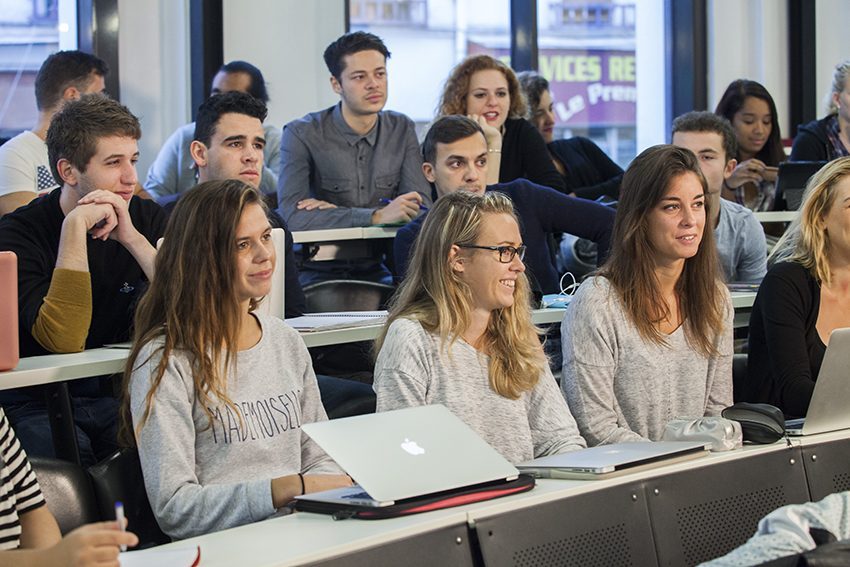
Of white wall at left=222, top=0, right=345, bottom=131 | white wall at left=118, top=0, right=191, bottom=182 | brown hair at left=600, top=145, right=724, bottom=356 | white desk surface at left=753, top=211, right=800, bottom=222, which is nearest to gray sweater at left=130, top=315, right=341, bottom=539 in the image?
brown hair at left=600, top=145, right=724, bottom=356

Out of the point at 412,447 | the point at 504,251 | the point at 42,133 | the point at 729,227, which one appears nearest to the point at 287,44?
the point at 42,133

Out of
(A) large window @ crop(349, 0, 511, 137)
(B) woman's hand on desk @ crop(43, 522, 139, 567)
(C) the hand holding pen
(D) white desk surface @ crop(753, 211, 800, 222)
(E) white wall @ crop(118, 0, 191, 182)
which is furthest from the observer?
(A) large window @ crop(349, 0, 511, 137)

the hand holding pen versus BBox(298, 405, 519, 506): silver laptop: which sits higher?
the hand holding pen

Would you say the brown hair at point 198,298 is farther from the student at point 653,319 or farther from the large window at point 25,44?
the large window at point 25,44

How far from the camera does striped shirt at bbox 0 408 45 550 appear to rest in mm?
1854

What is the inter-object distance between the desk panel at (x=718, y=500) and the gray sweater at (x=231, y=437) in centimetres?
71

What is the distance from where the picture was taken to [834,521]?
65.6 inches

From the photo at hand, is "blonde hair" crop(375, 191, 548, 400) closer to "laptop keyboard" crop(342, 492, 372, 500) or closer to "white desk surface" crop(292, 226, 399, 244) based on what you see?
"laptop keyboard" crop(342, 492, 372, 500)

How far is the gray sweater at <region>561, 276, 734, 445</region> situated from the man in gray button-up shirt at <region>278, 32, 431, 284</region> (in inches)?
84.9

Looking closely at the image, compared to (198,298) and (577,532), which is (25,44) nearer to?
(198,298)

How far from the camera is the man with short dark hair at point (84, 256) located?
285 cm

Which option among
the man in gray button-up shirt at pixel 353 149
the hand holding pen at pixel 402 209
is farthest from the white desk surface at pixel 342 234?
the man in gray button-up shirt at pixel 353 149

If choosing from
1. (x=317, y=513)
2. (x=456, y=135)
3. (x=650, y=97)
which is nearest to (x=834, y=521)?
(x=317, y=513)

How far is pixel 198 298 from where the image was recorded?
247cm
